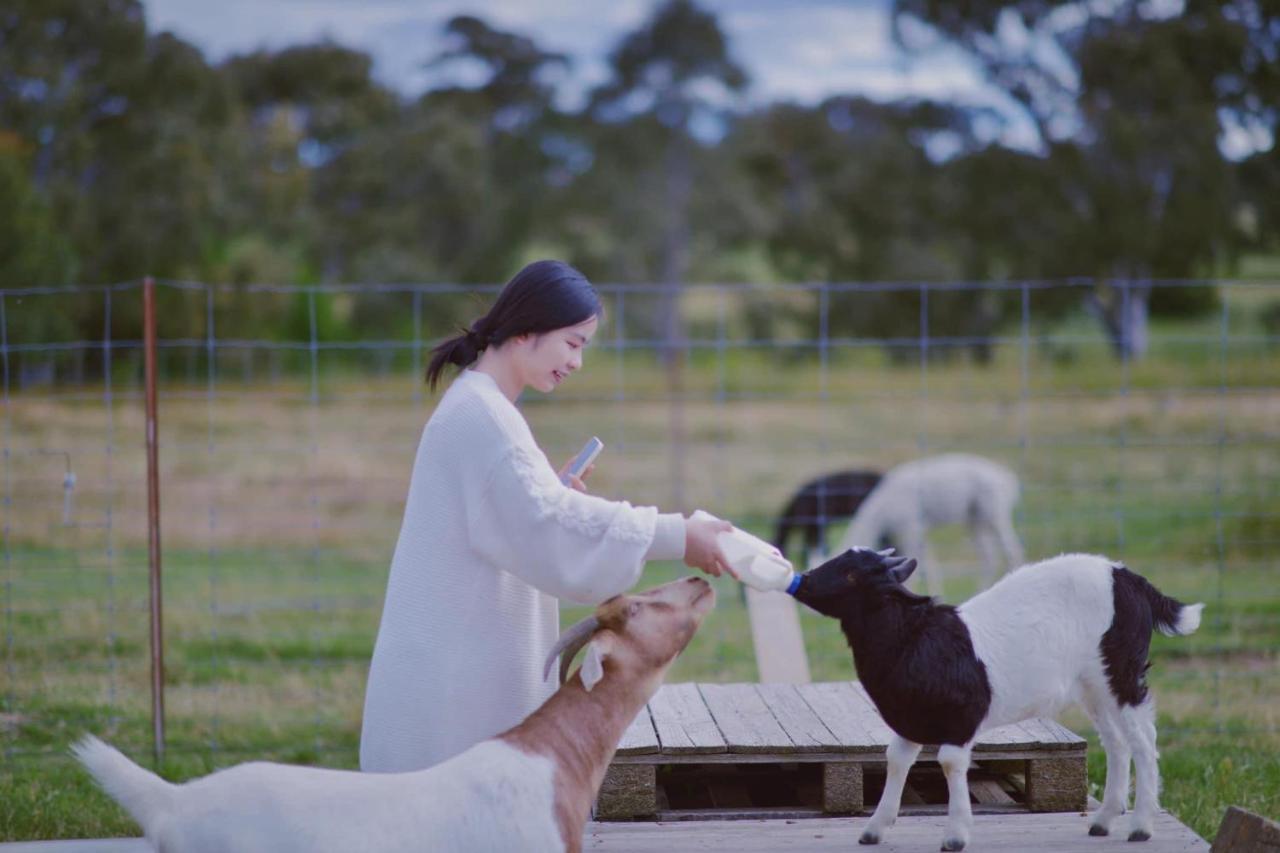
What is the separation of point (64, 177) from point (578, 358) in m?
20.6

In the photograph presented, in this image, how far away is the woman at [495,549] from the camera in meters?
2.76

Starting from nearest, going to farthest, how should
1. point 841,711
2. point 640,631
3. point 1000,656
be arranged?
1. point 640,631
2. point 1000,656
3. point 841,711

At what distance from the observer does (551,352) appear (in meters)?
2.95

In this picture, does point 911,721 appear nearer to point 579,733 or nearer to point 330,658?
point 579,733

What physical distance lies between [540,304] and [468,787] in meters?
1.04

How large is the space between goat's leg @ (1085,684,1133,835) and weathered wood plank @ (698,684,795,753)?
86 cm

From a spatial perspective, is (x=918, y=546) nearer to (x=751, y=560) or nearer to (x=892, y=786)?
(x=892, y=786)

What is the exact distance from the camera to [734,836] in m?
3.56

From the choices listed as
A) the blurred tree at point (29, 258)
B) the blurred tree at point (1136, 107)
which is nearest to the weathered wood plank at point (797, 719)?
the blurred tree at point (29, 258)

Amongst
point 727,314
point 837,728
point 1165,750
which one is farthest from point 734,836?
point 727,314

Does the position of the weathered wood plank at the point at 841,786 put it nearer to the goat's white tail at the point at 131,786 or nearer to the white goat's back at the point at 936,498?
the goat's white tail at the point at 131,786

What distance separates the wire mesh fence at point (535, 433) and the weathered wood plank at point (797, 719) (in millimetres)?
1599

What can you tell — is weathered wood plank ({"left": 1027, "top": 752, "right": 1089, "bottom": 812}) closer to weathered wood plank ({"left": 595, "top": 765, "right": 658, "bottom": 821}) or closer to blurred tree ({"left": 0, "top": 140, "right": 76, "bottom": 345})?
weathered wood plank ({"left": 595, "top": 765, "right": 658, "bottom": 821})

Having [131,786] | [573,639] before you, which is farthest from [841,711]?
[131,786]
